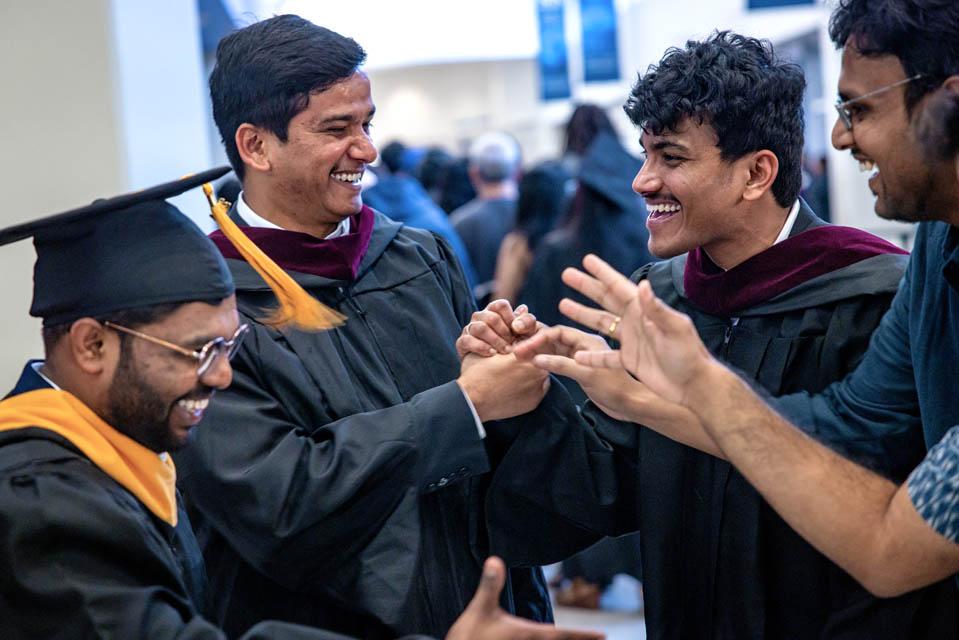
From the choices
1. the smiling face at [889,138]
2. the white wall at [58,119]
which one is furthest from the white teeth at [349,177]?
the white wall at [58,119]

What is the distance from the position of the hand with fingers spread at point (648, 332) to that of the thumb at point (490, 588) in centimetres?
44

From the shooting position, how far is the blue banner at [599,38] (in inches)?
494

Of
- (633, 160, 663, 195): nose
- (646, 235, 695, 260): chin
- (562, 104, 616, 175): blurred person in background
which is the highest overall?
(633, 160, 663, 195): nose

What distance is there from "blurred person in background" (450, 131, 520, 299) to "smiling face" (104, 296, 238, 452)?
18.9 ft

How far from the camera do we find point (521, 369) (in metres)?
2.49

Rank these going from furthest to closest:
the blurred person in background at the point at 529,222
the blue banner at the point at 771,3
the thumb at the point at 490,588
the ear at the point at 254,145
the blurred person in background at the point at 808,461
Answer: the blue banner at the point at 771,3
the blurred person in background at the point at 529,222
the ear at the point at 254,145
the blurred person in background at the point at 808,461
the thumb at the point at 490,588

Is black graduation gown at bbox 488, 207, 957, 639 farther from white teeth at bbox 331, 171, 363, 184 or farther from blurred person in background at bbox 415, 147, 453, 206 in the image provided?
blurred person in background at bbox 415, 147, 453, 206

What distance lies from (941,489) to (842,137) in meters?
0.71

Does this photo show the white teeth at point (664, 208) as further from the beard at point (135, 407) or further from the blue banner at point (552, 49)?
the blue banner at point (552, 49)

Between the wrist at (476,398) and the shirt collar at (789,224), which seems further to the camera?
the shirt collar at (789,224)

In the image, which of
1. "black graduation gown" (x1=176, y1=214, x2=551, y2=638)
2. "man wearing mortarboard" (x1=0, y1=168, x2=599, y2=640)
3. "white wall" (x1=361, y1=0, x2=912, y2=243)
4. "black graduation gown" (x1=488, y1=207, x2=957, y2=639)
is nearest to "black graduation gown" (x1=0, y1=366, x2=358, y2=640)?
"man wearing mortarboard" (x1=0, y1=168, x2=599, y2=640)

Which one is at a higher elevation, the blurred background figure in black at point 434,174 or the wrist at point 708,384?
the wrist at point 708,384

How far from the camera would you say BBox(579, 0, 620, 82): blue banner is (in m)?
12.5

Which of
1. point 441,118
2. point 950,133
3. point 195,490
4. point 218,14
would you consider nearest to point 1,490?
point 195,490
